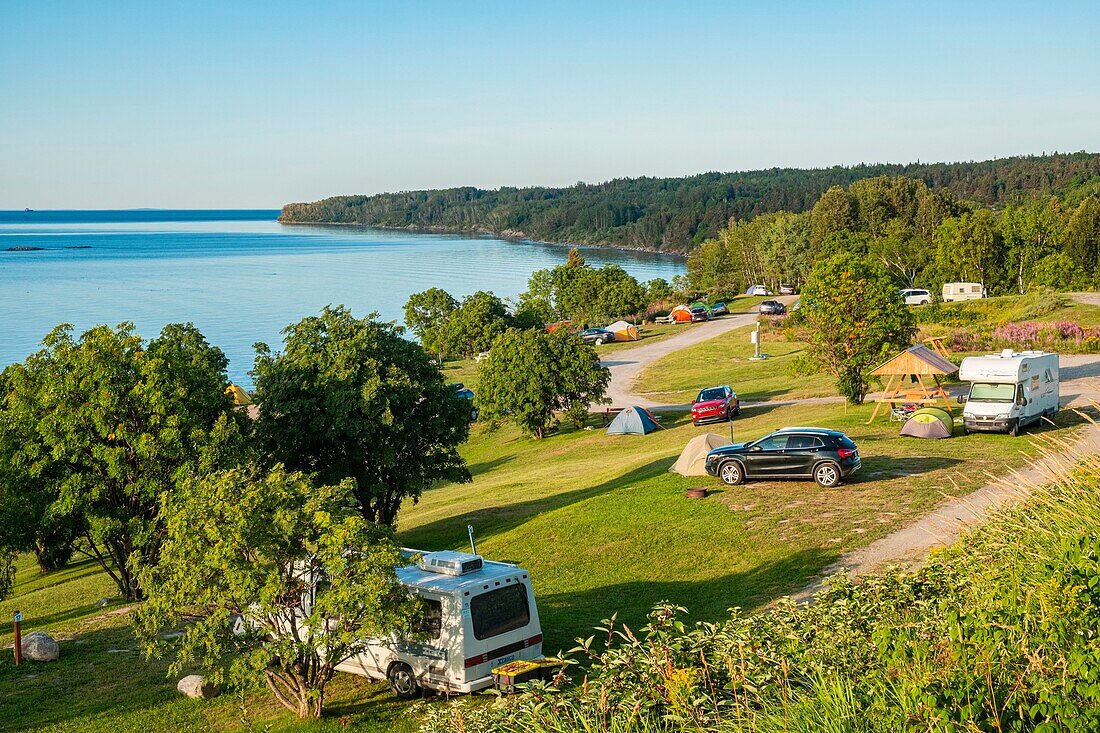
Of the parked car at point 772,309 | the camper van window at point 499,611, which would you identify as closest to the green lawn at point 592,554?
the camper van window at point 499,611

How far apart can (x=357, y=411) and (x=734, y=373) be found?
1413 inches

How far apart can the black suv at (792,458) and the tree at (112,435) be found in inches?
492

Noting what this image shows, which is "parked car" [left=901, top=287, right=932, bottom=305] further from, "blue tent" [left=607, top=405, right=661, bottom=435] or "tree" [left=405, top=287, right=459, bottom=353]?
"blue tent" [left=607, top=405, right=661, bottom=435]

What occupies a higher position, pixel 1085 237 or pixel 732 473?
pixel 1085 237

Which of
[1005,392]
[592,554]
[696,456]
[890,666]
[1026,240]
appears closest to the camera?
[890,666]

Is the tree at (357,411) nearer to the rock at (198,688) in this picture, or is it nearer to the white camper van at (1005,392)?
the rock at (198,688)

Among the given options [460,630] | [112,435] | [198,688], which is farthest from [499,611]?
[112,435]

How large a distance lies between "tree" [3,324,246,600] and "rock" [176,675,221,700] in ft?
22.7

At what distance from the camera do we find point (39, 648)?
59.3ft

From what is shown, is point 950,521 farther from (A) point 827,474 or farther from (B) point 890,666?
(B) point 890,666

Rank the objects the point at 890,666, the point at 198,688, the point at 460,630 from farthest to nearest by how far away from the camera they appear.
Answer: the point at 198,688
the point at 460,630
the point at 890,666

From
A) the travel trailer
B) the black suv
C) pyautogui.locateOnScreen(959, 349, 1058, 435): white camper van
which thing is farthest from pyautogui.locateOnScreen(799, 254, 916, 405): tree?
the travel trailer

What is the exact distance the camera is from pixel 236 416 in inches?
982

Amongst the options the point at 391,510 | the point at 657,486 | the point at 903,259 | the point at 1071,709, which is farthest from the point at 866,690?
the point at 903,259
